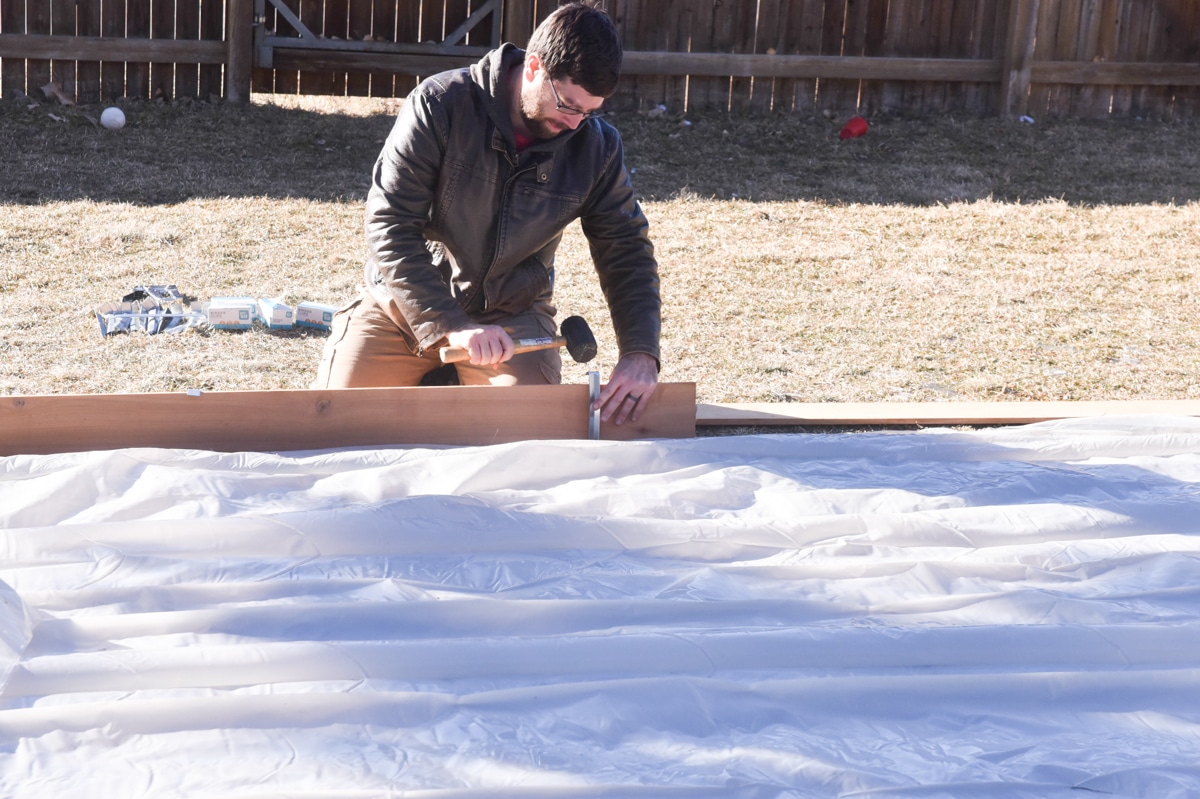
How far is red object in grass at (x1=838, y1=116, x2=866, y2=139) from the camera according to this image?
25.6 feet

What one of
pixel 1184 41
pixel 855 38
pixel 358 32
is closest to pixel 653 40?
pixel 855 38

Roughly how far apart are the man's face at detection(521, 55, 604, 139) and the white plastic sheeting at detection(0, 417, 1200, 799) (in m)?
0.73

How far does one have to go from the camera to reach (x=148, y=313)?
4422mm

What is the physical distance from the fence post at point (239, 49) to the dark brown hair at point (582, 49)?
558 centimetres

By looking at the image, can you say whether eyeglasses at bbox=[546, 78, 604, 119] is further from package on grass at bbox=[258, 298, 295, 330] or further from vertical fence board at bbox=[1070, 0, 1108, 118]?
vertical fence board at bbox=[1070, 0, 1108, 118]

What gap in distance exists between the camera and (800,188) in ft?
22.6

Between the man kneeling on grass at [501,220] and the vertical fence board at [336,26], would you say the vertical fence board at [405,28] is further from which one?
the man kneeling on grass at [501,220]

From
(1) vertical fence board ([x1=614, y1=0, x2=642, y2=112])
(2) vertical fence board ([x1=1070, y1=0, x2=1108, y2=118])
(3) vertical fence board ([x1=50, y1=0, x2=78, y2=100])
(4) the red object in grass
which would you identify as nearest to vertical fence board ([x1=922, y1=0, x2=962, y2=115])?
(4) the red object in grass

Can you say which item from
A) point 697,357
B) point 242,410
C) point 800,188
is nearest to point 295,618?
point 242,410

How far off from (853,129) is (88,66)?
5092 millimetres

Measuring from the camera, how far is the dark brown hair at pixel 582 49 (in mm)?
2373

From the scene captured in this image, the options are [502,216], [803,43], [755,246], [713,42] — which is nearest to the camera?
[502,216]

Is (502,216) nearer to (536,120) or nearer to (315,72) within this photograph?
(536,120)

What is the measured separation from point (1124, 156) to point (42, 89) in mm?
7172
